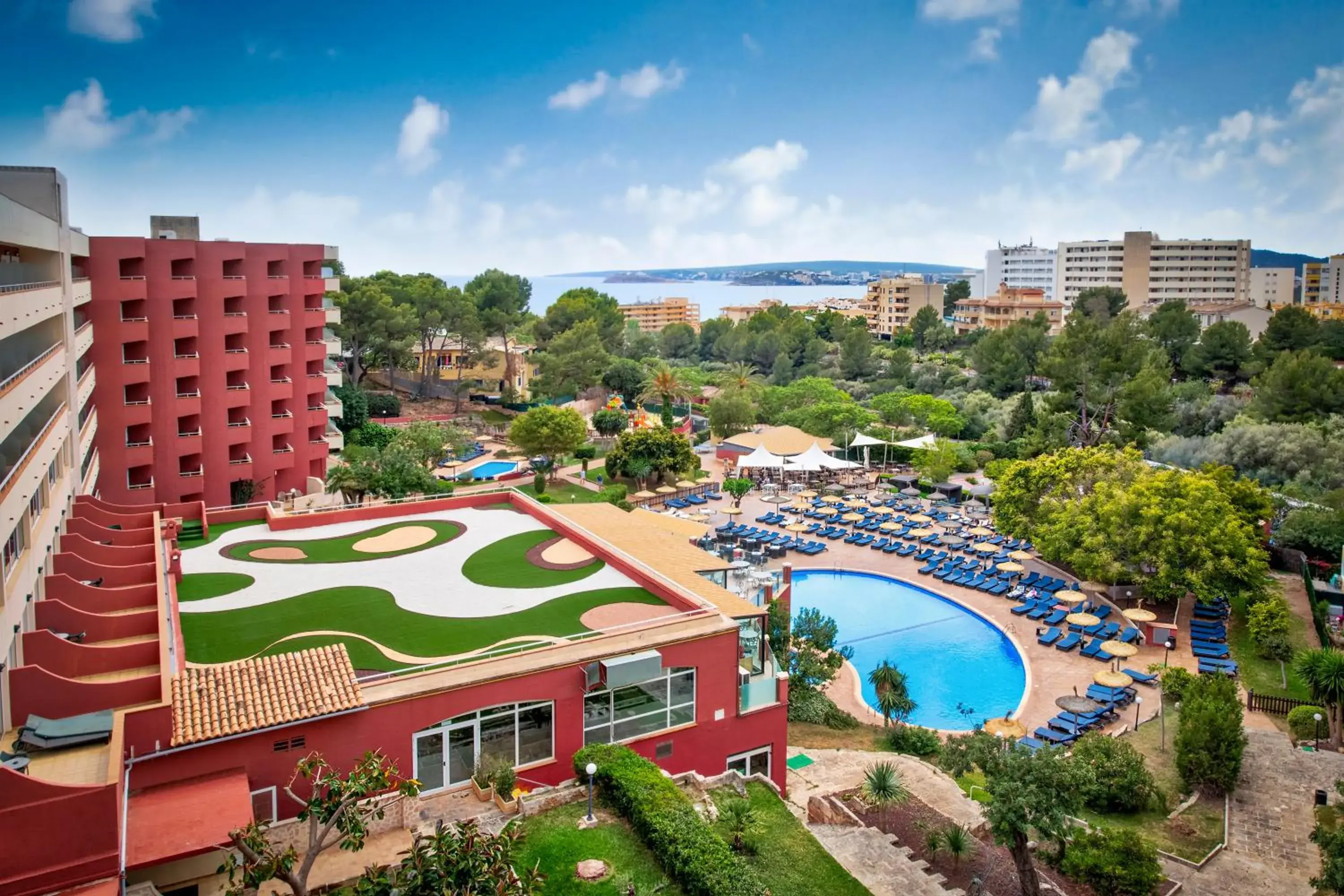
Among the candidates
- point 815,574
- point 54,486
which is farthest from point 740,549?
point 54,486

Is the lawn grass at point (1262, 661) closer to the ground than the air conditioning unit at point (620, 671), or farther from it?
closer to the ground

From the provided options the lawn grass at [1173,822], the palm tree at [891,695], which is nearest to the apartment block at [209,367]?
the palm tree at [891,695]

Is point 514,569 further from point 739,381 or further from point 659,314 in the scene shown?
point 659,314

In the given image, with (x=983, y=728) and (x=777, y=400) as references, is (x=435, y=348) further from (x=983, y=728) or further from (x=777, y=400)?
(x=983, y=728)

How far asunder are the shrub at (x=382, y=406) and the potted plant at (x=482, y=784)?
4869 centimetres

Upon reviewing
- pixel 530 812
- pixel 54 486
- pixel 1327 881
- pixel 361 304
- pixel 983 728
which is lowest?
pixel 983 728

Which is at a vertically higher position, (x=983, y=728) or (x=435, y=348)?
(x=435, y=348)

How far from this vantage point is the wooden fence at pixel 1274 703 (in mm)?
23641

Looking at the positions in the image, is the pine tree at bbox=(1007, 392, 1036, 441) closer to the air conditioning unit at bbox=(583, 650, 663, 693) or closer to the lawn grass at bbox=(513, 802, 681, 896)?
the air conditioning unit at bbox=(583, 650, 663, 693)

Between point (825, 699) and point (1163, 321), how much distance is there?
6188 cm

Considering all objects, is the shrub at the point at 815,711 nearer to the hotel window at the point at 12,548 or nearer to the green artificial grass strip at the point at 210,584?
the green artificial grass strip at the point at 210,584

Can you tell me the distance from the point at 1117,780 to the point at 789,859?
821 cm

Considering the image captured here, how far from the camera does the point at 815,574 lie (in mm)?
36031

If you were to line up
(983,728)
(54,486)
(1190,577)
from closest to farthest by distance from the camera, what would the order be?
(54,486)
(983,728)
(1190,577)
